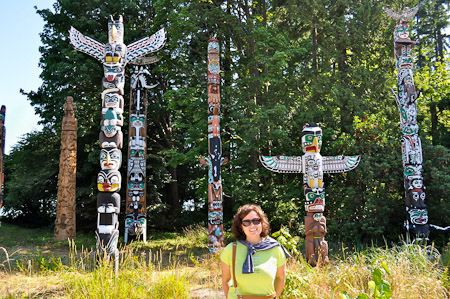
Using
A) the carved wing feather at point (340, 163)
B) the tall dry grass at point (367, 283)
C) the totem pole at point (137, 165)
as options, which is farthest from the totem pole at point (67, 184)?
the tall dry grass at point (367, 283)

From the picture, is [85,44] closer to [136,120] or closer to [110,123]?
[110,123]

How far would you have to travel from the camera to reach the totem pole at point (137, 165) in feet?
36.0

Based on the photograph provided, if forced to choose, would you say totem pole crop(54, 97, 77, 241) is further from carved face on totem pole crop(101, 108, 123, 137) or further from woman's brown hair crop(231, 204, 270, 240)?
woman's brown hair crop(231, 204, 270, 240)

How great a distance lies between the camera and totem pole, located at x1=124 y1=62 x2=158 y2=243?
11.0 m

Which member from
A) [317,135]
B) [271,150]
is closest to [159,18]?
[271,150]

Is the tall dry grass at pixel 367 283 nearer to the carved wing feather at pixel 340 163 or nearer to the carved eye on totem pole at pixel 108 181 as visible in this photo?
the carved wing feather at pixel 340 163

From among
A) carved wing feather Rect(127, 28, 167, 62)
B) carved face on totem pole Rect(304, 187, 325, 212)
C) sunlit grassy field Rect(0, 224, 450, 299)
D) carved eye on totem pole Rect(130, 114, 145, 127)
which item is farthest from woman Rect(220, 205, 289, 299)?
carved eye on totem pole Rect(130, 114, 145, 127)

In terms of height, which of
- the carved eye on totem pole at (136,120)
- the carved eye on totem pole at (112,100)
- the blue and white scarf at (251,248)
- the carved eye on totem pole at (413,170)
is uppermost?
the carved eye on totem pole at (136,120)

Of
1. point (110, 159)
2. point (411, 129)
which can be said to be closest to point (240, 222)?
point (110, 159)

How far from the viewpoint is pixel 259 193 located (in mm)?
11312

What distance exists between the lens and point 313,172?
7.57 meters

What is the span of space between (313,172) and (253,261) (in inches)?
203

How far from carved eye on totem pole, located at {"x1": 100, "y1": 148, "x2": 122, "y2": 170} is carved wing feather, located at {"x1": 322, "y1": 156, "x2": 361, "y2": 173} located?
422 centimetres

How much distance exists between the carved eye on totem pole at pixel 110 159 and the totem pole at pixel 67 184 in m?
4.71
